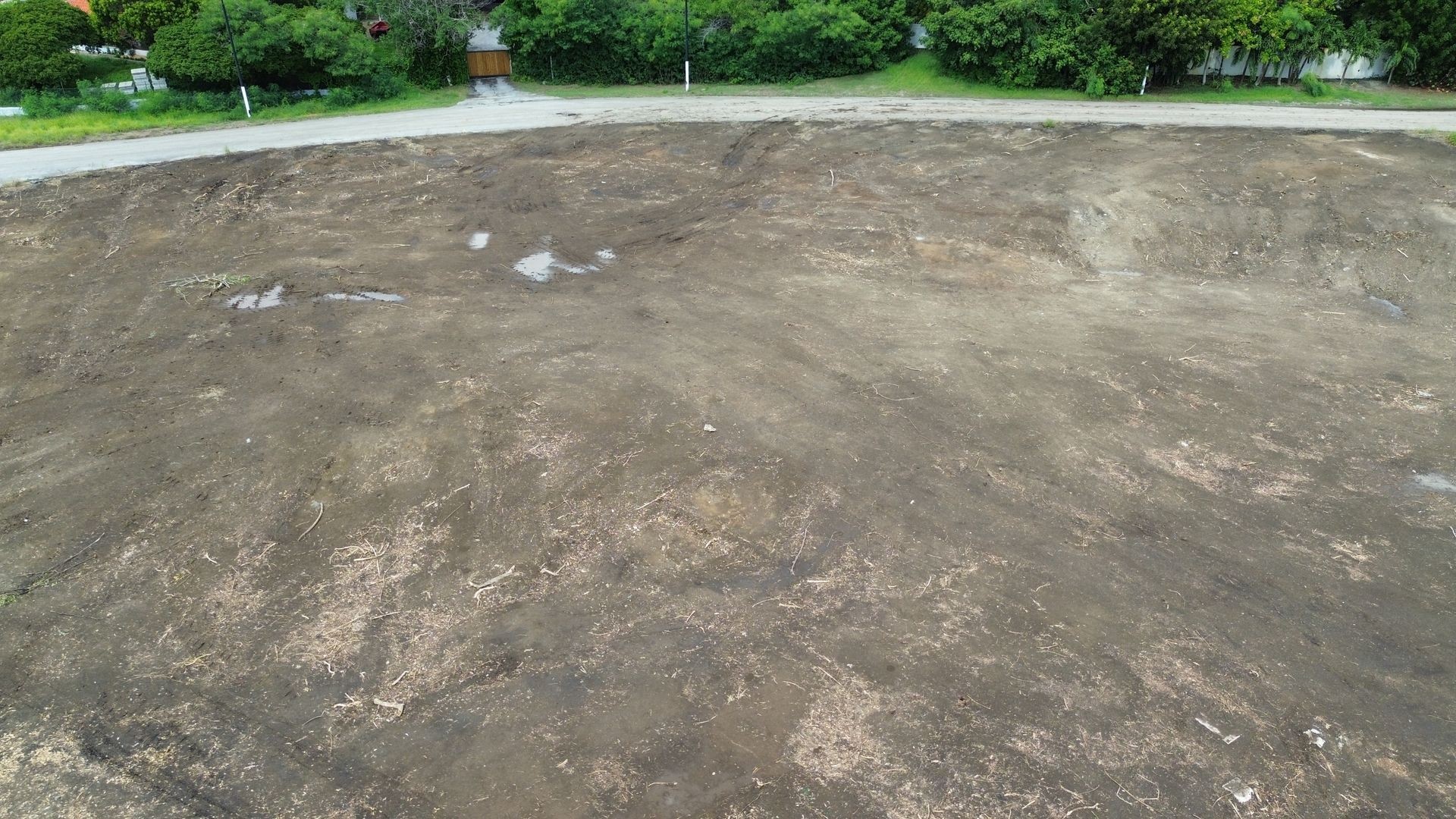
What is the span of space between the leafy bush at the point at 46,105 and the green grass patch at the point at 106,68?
5.67 feet

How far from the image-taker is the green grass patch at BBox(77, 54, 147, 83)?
2831 centimetres

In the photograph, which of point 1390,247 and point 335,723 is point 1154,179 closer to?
point 1390,247

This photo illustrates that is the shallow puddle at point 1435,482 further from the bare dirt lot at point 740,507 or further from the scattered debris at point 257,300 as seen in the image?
the scattered debris at point 257,300

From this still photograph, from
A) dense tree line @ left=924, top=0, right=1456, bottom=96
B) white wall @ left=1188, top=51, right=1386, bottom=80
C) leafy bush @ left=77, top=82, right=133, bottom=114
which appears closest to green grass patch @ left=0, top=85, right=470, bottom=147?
leafy bush @ left=77, top=82, right=133, bottom=114

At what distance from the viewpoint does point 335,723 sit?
287 inches

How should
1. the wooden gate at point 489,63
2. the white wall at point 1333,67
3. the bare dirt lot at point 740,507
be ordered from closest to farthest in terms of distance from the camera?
the bare dirt lot at point 740,507
the white wall at point 1333,67
the wooden gate at point 489,63

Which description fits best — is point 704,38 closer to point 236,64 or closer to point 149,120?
point 236,64

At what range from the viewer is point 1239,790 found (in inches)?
260

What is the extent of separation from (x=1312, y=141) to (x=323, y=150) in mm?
25545

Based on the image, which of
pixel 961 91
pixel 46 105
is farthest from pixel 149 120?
pixel 961 91

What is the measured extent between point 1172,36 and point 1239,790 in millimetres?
24525

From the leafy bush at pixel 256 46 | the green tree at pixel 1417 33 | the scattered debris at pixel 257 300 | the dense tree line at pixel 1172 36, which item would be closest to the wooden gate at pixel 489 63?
the leafy bush at pixel 256 46

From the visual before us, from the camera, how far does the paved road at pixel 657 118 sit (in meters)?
21.8

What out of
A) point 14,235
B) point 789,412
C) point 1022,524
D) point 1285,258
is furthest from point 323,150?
point 1285,258
